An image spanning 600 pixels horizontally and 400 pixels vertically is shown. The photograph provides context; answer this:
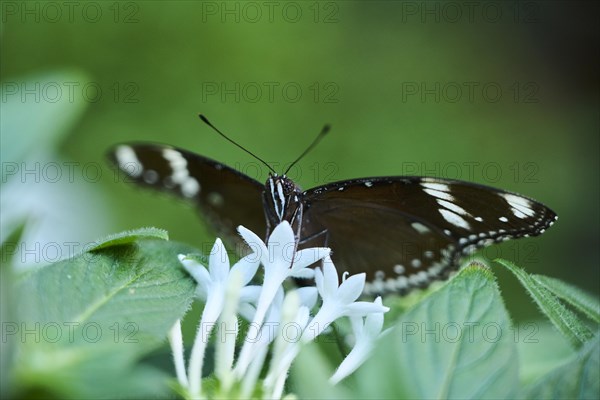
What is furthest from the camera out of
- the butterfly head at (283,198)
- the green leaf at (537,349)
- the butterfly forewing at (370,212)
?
the butterfly head at (283,198)

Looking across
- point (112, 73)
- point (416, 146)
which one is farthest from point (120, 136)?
point (416, 146)

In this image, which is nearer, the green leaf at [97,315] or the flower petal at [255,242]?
the green leaf at [97,315]

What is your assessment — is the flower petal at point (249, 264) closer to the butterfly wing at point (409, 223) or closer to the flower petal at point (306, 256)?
the flower petal at point (306, 256)

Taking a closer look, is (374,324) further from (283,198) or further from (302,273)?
(283,198)

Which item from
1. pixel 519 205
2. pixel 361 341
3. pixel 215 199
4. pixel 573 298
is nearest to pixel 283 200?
pixel 215 199

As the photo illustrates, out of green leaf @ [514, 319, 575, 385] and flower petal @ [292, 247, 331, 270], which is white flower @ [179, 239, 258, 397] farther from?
green leaf @ [514, 319, 575, 385]

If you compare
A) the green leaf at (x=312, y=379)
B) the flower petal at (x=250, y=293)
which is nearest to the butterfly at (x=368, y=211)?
the flower petal at (x=250, y=293)

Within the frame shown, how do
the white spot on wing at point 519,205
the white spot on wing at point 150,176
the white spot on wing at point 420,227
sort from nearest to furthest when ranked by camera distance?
1. the white spot on wing at point 519,205
2. the white spot on wing at point 420,227
3. the white spot on wing at point 150,176
